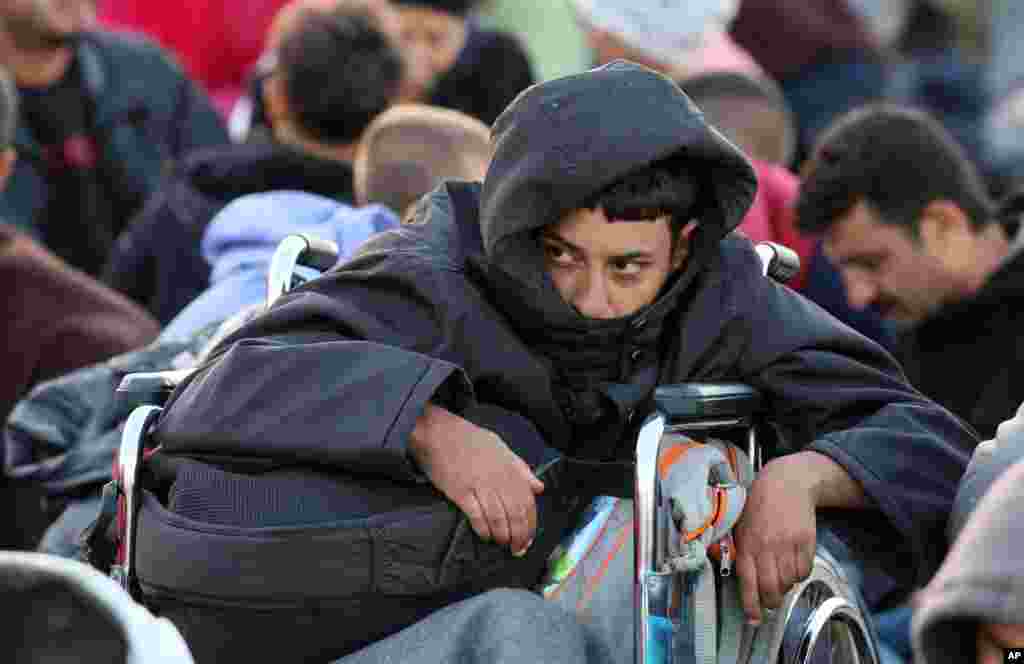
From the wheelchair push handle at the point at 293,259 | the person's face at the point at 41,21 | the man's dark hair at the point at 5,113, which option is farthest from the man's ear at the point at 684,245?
the person's face at the point at 41,21

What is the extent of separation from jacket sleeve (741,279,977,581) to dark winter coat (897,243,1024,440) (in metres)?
1.30

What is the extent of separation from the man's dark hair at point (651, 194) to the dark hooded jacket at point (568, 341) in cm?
5

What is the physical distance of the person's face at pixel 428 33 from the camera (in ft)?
21.7

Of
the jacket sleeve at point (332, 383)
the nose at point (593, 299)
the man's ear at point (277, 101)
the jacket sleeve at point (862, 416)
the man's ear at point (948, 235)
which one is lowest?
the man's ear at point (948, 235)

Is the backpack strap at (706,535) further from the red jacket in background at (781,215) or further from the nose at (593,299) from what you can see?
the red jacket in background at (781,215)

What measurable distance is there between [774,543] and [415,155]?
1.92 meters

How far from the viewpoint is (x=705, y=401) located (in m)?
3.22

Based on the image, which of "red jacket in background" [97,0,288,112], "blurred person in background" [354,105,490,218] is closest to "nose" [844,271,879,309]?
"blurred person in background" [354,105,490,218]

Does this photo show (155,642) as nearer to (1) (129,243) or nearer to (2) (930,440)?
(2) (930,440)

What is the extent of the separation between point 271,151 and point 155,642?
332 centimetres

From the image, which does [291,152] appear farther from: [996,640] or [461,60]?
[996,640]

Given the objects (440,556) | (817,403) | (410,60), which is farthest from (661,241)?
(410,60)

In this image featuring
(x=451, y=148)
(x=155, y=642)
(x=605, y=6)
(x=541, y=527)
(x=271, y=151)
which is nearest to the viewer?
(x=155, y=642)

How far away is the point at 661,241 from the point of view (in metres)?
3.40
